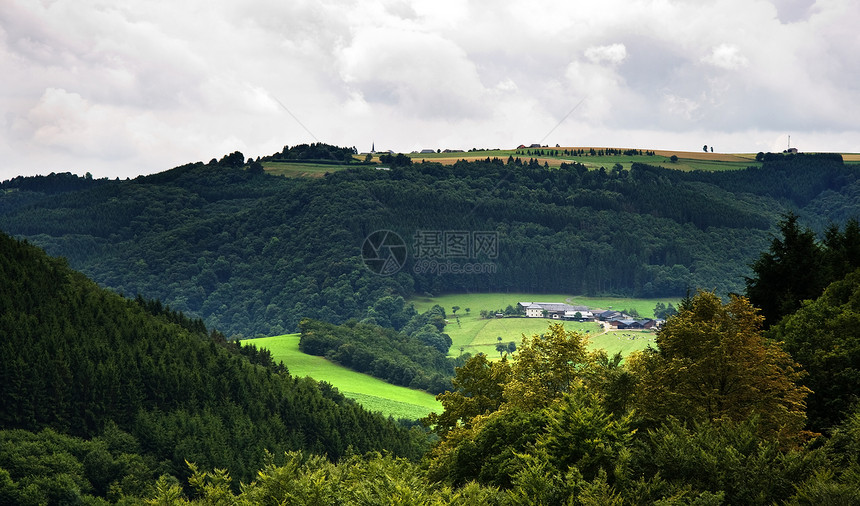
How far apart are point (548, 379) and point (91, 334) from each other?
9059 centimetres

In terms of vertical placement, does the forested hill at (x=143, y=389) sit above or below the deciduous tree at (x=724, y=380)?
below

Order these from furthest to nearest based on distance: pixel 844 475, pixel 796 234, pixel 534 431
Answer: pixel 796 234 < pixel 534 431 < pixel 844 475

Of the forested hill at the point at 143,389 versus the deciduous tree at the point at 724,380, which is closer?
the deciduous tree at the point at 724,380

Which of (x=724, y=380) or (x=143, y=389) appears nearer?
(x=724, y=380)

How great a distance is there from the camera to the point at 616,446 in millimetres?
45469

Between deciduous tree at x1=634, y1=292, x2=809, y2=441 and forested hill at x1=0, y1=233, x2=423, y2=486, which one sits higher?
deciduous tree at x1=634, y1=292, x2=809, y2=441

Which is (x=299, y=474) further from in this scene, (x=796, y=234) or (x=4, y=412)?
(x=4, y=412)

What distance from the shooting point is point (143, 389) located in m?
125

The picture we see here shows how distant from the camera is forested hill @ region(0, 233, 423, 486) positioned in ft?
377

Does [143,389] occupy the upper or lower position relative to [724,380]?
lower

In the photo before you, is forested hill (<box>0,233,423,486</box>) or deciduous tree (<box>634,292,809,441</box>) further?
forested hill (<box>0,233,423,486</box>)

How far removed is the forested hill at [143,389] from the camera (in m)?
115

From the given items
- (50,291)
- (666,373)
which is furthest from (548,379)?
(50,291)

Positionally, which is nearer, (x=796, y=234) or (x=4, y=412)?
(x=796, y=234)
